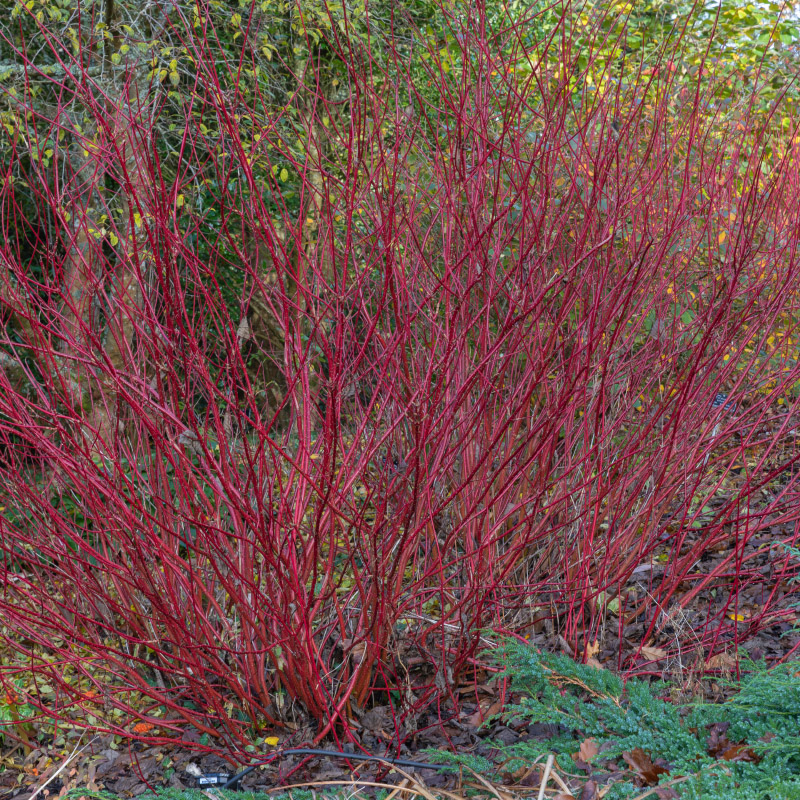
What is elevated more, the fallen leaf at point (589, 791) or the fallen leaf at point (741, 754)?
the fallen leaf at point (741, 754)

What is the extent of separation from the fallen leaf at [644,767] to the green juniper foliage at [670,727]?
0.02 m

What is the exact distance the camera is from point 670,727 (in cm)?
203

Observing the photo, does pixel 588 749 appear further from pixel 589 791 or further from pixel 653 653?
pixel 653 653

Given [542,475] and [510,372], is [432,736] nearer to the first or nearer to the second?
[542,475]

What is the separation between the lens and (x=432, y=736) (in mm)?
2703

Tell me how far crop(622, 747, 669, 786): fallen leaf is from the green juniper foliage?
2cm

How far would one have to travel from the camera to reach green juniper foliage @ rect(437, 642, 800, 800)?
5.77 feet

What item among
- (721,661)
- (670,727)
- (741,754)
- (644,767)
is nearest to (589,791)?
(644,767)

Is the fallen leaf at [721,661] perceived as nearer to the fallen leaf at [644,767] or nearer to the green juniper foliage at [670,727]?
the green juniper foliage at [670,727]

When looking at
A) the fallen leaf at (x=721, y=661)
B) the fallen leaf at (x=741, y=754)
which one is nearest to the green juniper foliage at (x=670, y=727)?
the fallen leaf at (x=741, y=754)

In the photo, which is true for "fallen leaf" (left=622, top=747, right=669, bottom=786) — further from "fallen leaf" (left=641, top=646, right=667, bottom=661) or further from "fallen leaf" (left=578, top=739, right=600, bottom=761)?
"fallen leaf" (left=641, top=646, right=667, bottom=661)

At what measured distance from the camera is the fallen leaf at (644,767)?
1979 millimetres

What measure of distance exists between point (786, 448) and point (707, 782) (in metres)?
3.08

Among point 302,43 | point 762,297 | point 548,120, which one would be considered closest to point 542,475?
point 548,120
